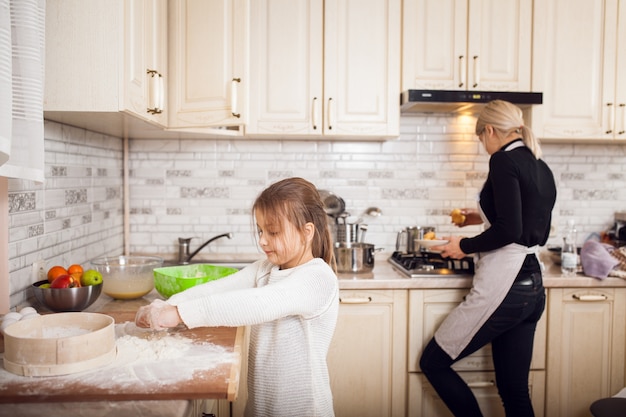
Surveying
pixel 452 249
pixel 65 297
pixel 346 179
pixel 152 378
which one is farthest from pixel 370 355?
pixel 152 378

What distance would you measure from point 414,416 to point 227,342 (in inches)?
57.9

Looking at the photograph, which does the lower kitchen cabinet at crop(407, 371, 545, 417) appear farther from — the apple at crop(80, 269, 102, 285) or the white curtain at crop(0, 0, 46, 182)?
the white curtain at crop(0, 0, 46, 182)

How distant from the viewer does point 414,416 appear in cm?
267

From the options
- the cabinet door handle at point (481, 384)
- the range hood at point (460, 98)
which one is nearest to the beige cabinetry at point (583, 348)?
the cabinet door handle at point (481, 384)

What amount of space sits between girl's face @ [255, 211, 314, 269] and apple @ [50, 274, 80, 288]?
0.68 m

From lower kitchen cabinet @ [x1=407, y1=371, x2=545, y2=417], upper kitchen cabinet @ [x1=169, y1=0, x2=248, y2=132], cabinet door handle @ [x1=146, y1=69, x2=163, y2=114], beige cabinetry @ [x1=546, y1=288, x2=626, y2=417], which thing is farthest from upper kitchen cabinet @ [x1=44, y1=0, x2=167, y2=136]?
beige cabinetry @ [x1=546, y1=288, x2=626, y2=417]

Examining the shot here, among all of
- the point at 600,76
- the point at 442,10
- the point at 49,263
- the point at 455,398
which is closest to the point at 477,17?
the point at 442,10

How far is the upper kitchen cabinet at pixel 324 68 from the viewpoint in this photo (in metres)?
2.77

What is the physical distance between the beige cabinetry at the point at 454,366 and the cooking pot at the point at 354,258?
10.4 inches

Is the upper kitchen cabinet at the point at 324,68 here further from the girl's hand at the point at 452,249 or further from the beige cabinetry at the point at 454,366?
Answer: the beige cabinetry at the point at 454,366

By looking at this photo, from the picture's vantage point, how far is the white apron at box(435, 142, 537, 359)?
2363mm

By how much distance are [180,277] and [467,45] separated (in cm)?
186

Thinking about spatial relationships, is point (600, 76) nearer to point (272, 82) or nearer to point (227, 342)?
point (272, 82)

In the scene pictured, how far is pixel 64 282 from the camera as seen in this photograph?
1.81 metres
